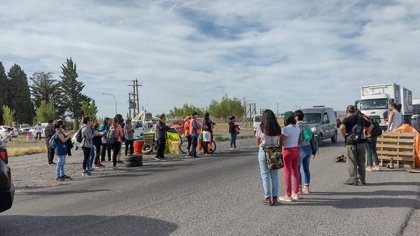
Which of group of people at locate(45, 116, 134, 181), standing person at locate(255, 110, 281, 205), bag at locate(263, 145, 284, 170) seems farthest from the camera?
group of people at locate(45, 116, 134, 181)

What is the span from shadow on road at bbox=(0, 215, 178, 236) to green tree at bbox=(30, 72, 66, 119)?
103646 millimetres

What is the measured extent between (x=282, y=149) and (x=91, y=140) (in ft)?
23.8

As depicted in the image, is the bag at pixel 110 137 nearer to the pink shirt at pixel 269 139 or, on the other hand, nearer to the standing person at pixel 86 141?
the standing person at pixel 86 141

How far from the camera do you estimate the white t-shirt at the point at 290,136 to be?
739 cm

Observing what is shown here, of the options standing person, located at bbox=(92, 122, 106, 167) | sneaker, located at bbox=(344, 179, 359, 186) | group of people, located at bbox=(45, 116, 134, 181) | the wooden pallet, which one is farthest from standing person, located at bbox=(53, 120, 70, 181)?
the wooden pallet

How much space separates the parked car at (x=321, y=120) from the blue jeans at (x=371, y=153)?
805 cm

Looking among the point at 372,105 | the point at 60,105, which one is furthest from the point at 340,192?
the point at 60,105

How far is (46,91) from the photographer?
107500mm

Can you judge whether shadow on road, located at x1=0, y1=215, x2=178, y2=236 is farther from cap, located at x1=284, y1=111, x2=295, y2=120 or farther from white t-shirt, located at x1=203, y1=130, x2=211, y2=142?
white t-shirt, located at x1=203, y1=130, x2=211, y2=142

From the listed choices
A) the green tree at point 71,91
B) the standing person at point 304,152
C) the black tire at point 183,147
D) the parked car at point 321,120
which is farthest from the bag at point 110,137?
the green tree at point 71,91

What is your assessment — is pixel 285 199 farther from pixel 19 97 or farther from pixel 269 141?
pixel 19 97

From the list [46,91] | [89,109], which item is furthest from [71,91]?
[89,109]

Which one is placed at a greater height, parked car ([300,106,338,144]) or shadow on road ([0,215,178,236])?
parked car ([300,106,338,144])

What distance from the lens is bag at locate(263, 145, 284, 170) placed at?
275 inches
